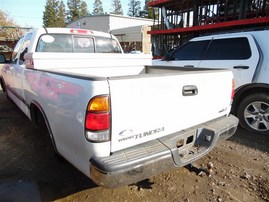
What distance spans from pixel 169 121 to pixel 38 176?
1.87 meters

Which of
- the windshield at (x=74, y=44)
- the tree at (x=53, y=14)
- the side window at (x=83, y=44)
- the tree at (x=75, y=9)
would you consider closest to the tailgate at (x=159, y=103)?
the windshield at (x=74, y=44)

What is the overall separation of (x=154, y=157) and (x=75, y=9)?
217 ft

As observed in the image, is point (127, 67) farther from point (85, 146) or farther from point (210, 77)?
point (85, 146)

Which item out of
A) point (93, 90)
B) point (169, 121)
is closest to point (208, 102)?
point (169, 121)

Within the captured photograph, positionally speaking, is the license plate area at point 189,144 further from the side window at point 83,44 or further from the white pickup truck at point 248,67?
the side window at point 83,44

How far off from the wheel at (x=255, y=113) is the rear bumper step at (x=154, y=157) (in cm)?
192

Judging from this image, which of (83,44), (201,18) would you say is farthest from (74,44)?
(201,18)

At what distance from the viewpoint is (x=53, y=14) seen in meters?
56.1

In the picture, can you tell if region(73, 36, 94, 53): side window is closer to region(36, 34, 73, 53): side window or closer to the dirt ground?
region(36, 34, 73, 53): side window

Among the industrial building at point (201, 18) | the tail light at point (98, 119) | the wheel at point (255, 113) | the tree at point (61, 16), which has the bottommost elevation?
the wheel at point (255, 113)

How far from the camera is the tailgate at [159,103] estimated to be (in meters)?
1.86

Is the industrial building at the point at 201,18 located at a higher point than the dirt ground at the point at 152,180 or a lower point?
higher

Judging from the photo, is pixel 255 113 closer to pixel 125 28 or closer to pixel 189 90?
pixel 189 90

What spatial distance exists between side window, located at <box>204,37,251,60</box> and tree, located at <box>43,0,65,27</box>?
186 ft
